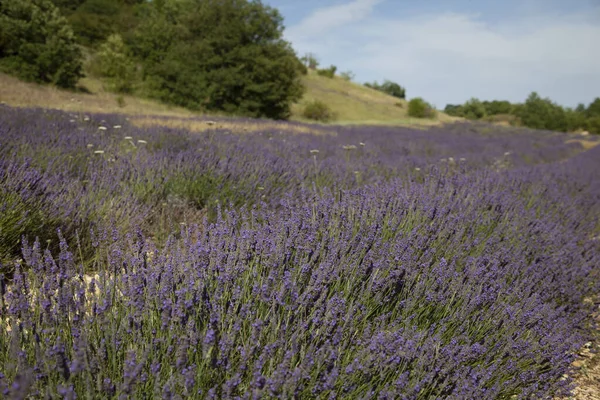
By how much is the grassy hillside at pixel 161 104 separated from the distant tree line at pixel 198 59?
4.12 feet

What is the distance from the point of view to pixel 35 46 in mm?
16047

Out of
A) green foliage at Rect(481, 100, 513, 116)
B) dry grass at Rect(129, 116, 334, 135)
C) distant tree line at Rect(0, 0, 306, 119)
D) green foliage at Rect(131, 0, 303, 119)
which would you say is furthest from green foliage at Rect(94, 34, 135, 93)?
green foliage at Rect(481, 100, 513, 116)

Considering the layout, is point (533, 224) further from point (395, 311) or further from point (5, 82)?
point (5, 82)

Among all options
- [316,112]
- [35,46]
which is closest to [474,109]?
[316,112]

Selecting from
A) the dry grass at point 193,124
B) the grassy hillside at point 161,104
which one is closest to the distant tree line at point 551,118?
the grassy hillside at point 161,104

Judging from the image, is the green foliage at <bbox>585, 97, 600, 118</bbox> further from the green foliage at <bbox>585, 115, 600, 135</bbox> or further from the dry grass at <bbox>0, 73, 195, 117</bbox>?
the dry grass at <bbox>0, 73, 195, 117</bbox>

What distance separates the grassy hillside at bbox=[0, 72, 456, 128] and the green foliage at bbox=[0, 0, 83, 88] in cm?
93

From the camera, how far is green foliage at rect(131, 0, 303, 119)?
59.3ft

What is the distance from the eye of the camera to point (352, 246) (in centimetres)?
206

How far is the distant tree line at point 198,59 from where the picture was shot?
1620 cm

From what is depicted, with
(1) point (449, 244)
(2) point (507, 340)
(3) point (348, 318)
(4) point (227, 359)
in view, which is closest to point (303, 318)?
(3) point (348, 318)

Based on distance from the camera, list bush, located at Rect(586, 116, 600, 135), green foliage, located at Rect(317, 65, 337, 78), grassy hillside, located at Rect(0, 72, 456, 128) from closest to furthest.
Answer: grassy hillside, located at Rect(0, 72, 456, 128)
bush, located at Rect(586, 116, 600, 135)
green foliage, located at Rect(317, 65, 337, 78)

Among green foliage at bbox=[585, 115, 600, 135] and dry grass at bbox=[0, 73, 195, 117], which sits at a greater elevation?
green foliage at bbox=[585, 115, 600, 135]

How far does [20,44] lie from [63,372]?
19868 millimetres
